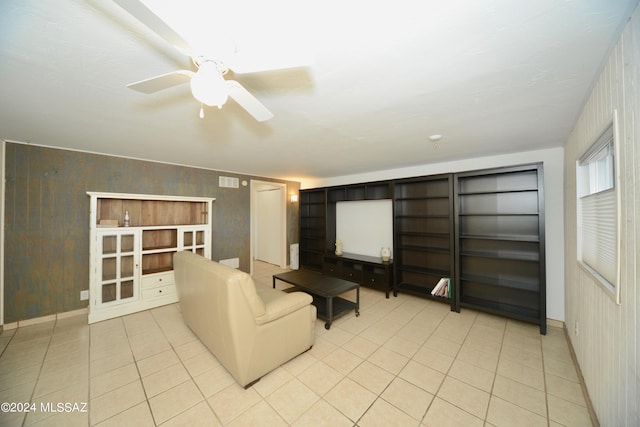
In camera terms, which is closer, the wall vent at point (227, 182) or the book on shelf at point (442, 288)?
the book on shelf at point (442, 288)

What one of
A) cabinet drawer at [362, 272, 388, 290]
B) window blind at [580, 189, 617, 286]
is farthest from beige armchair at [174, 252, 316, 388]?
window blind at [580, 189, 617, 286]

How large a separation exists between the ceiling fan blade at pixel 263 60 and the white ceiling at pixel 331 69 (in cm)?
5

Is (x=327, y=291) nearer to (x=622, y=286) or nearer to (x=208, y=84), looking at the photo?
(x=622, y=286)

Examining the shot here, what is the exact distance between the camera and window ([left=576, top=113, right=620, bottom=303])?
4.19ft

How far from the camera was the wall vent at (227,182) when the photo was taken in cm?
432

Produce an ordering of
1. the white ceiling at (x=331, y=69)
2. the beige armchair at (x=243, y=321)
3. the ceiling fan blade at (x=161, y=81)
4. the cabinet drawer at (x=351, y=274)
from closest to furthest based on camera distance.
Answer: the white ceiling at (x=331, y=69), the ceiling fan blade at (x=161, y=81), the beige armchair at (x=243, y=321), the cabinet drawer at (x=351, y=274)

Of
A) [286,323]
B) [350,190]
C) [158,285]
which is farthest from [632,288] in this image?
[158,285]

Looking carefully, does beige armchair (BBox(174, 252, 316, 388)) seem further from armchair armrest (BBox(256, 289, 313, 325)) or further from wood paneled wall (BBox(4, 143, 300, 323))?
wood paneled wall (BBox(4, 143, 300, 323))

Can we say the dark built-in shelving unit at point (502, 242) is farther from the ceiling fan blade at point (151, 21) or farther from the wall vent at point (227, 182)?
the wall vent at point (227, 182)

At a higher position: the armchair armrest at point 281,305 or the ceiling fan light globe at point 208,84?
the ceiling fan light globe at point 208,84

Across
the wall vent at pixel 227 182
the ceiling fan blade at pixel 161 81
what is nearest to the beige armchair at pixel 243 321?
the ceiling fan blade at pixel 161 81

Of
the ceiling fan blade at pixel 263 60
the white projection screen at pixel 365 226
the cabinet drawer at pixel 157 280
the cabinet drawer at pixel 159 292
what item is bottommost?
the cabinet drawer at pixel 159 292

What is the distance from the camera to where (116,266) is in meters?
3.03

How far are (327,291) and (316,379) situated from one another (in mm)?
1027
